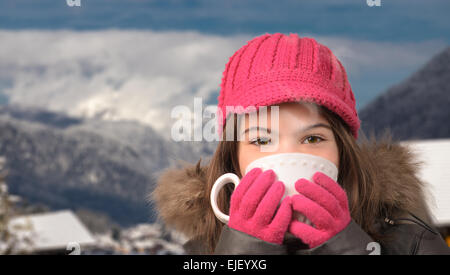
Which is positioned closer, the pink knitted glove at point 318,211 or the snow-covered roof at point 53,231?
the pink knitted glove at point 318,211

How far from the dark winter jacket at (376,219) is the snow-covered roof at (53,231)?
2.72 meters

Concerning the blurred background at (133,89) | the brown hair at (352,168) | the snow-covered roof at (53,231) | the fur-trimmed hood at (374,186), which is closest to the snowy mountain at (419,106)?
the blurred background at (133,89)

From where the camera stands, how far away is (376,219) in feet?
2.61

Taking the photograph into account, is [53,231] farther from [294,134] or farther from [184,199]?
[294,134]

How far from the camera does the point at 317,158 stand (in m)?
0.64

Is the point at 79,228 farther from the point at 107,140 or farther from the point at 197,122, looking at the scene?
the point at 197,122

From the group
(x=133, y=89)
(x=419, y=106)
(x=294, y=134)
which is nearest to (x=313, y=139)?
(x=294, y=134)

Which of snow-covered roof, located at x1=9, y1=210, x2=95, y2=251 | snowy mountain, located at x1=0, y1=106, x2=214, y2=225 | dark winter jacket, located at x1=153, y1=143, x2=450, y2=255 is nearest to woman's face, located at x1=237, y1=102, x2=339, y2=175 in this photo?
dark winter jacket, located at x1=153, y1=143, x2=450, y2=255

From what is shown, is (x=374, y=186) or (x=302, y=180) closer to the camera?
(x=302, y=180)

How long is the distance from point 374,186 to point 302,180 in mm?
245

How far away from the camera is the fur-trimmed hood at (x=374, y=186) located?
803 millimetres

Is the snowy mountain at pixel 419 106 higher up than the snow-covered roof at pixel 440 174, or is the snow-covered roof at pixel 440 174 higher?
the snowy mountain at pixel 419 106

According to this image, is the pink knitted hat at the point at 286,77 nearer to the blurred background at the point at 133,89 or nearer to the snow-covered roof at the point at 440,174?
the blurred background at the point at 133,89

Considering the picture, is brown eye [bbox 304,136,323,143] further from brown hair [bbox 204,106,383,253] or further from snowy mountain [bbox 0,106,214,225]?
snowy mountain [bbox 0,106,214,225]
